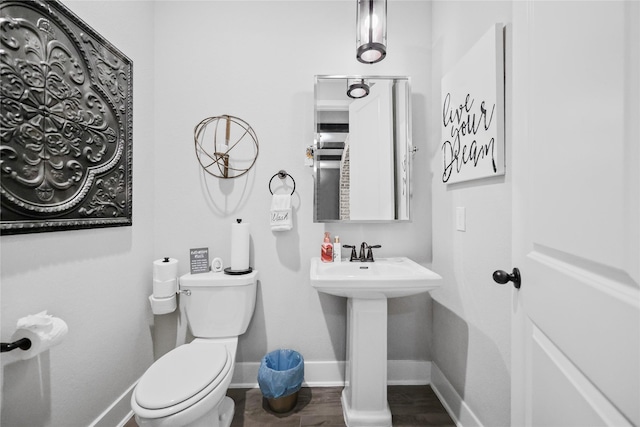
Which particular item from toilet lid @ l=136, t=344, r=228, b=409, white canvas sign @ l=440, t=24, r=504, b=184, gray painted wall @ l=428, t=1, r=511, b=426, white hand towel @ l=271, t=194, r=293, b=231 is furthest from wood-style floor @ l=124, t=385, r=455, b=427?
white canvas sign @ l=440, t=24, r=504, b=184

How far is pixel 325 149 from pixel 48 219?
1324 mm

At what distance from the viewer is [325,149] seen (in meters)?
1.66

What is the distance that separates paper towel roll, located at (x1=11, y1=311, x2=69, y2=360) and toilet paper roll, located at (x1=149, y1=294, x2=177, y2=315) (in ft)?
1.91

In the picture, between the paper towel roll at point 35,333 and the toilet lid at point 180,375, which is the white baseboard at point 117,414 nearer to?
the toilet lid at point 180,375

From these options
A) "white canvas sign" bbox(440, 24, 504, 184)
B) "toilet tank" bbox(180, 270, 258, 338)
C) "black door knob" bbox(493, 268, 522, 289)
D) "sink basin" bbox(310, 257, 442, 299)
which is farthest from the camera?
"toilet tank" bbox(180, 270, 258, 338)

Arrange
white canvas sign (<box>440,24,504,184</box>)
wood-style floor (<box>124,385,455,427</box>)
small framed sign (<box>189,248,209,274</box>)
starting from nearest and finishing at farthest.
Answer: white canvas sign (<box>440,24,504,184</box>), wood-style floor (<box>124,385,455,427</box>), small framed sign (<box>189,248,209,274</box>)

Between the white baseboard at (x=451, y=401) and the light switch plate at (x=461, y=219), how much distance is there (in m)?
0.88

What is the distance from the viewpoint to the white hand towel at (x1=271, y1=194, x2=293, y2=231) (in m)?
1.61

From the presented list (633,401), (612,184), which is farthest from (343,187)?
(633,401)

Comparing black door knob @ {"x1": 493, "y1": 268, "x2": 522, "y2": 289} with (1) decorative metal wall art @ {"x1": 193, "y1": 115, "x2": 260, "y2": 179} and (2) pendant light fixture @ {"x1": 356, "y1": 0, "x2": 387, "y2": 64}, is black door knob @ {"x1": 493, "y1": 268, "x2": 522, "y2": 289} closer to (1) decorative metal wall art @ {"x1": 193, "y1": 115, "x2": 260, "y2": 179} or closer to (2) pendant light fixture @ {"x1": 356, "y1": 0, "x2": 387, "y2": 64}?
(2) pendant light fixture @ {"x1": 356, "y1": 0, "x2": 387, "y2": 64}

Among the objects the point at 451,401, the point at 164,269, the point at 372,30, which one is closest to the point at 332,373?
the point at 451,401

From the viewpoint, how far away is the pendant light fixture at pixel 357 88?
163 centimetres

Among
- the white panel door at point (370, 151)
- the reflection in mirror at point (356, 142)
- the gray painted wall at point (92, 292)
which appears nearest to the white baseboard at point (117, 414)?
the gray painted wall at point (92, 292)

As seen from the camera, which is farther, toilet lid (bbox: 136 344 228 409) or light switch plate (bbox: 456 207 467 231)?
light switch plate (bbox: 456 207 467 231)
